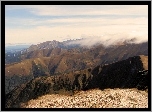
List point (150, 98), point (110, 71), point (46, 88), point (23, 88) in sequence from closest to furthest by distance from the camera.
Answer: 1. point (150, 98)
2. point (110, 71)
3. point (46, 88)
4. point (23, 88)

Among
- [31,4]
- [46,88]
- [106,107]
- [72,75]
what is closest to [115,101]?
[106,107]

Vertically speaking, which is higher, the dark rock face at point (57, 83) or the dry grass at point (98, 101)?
the dry grass at point (98, 101)

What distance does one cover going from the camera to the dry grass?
13.1m

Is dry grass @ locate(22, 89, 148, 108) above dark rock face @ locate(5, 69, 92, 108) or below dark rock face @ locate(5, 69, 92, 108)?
above

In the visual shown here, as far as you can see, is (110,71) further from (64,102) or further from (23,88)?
(64,102)

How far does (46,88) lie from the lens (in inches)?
5212

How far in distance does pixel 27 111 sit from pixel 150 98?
5.93 metres

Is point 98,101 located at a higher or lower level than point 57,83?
higher

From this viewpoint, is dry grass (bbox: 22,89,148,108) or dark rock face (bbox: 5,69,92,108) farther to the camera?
dark rock face (bbox: 5,69,92,108)

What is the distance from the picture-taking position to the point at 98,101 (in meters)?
13.6

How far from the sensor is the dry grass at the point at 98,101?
1313 centimetres

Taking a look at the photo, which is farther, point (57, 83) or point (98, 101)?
point (57, 83)

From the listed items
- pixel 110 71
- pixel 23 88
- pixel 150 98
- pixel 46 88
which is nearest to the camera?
pixel 150 98

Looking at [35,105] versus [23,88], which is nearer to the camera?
[35,105]
